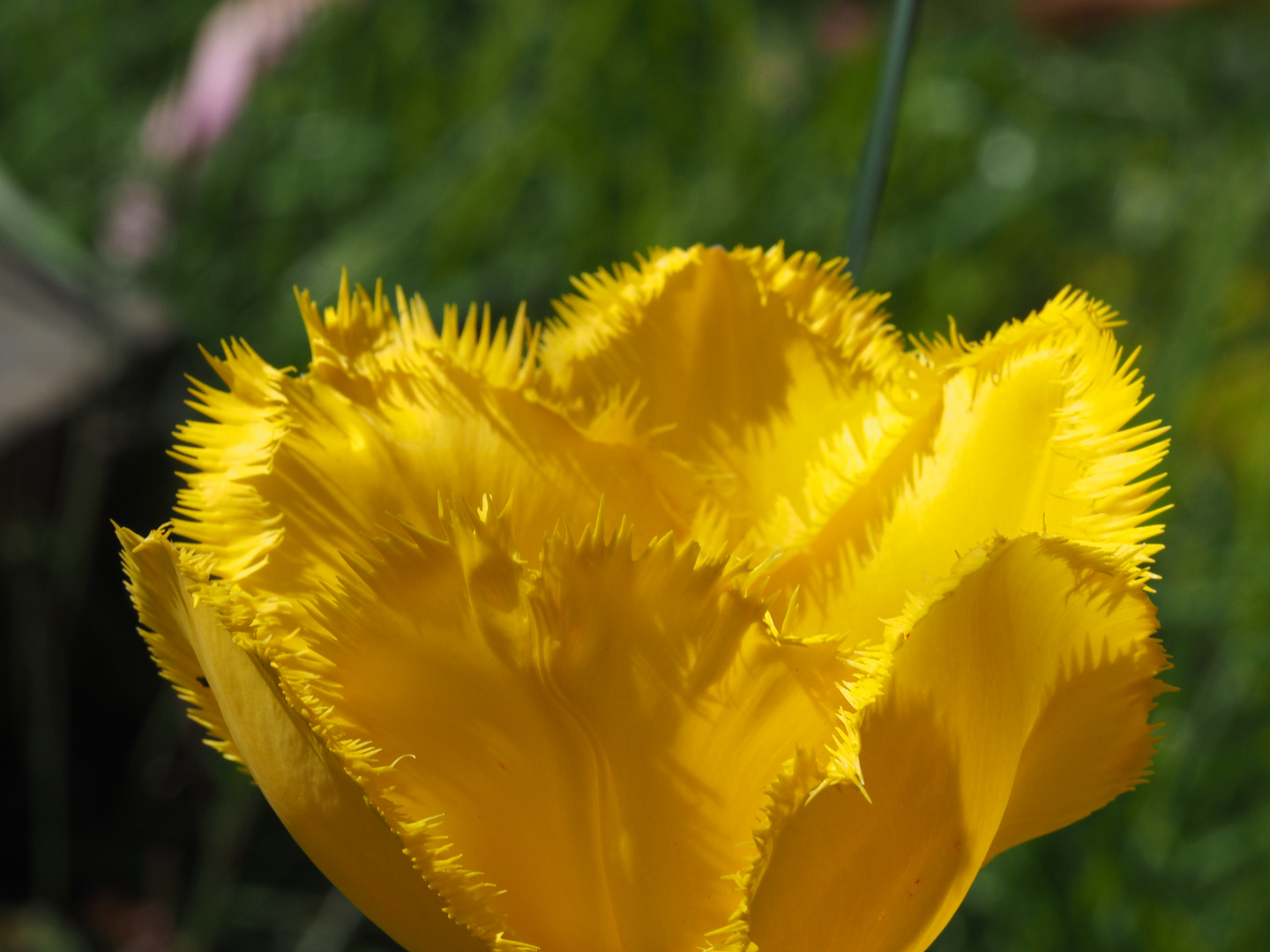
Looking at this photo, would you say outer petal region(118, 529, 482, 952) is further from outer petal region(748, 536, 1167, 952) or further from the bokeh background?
the bokeh background

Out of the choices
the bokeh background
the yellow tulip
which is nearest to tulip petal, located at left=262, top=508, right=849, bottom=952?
the yellow tulip

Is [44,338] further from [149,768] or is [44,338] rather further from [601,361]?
[601,361]

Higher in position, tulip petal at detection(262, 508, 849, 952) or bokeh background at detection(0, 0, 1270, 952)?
bokeh background at detection(0, 0, 1270, 952)

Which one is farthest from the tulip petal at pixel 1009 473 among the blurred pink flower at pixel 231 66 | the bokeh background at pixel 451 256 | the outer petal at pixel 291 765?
the blurred pink flower at pixel 231 66

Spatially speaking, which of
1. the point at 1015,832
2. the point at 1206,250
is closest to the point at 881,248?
the point at 1206,250

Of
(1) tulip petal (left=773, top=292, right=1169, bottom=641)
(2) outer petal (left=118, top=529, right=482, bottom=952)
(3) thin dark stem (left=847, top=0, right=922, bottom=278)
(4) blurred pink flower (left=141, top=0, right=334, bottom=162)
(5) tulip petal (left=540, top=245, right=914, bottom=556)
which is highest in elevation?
(4) blurred pink flower (left=141, top=0, right=334, bottom=162)

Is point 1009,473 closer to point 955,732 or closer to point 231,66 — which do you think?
point 955,732

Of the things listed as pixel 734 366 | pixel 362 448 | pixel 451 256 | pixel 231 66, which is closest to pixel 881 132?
pixel 734 366

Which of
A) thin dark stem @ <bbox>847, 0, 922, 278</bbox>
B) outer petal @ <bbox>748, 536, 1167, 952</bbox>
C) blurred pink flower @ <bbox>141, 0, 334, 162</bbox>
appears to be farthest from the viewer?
blurred pink flower @ <bbox>141, 0, 334, 162</bbox>
